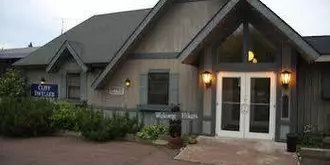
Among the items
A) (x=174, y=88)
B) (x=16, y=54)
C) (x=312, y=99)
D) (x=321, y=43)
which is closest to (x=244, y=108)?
(x=312, y=99)

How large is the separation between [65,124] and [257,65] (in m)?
7.19

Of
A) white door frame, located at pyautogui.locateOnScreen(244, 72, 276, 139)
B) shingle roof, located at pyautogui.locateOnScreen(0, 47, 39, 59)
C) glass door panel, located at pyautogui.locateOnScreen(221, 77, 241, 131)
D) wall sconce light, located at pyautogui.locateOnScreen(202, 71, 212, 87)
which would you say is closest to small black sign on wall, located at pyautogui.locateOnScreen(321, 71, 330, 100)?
white door frame, located at pyautogui.locateOnScreen(244, 72, 276, 139)

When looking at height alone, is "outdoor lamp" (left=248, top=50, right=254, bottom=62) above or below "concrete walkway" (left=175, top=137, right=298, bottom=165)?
above

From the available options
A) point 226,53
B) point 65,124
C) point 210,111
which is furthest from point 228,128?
point 65,124

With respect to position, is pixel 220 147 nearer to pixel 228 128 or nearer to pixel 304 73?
pixel 228 128

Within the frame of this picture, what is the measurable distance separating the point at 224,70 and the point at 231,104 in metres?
1.17

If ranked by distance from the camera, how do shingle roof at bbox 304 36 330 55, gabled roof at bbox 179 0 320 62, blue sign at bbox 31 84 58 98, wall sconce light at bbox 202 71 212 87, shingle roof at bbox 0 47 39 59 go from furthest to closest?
shingle roof at bbox 0 47 39 59
blue sign at bbox 31 84 58 98
wall sconce light at bbox 202 71 212 87
shingle roof at bbox 304 36 330 55
gabled roof at bbox 179 0 320 62

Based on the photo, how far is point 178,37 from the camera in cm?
1531

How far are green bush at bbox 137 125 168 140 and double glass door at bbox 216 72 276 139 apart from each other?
6.16 ft

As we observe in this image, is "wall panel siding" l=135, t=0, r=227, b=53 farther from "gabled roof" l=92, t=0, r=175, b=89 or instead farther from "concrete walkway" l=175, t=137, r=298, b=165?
"concrete walkway" l=175, t=137, r=298, b=165

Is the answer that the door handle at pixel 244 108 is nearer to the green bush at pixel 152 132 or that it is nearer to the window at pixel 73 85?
the green bush at pixel 152 132

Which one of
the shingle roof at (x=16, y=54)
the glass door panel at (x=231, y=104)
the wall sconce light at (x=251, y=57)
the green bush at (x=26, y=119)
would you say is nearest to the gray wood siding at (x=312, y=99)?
the wall sconce light at (x=251, y=57)

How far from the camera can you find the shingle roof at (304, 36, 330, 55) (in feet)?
43.3

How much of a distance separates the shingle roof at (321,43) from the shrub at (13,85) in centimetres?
1320
